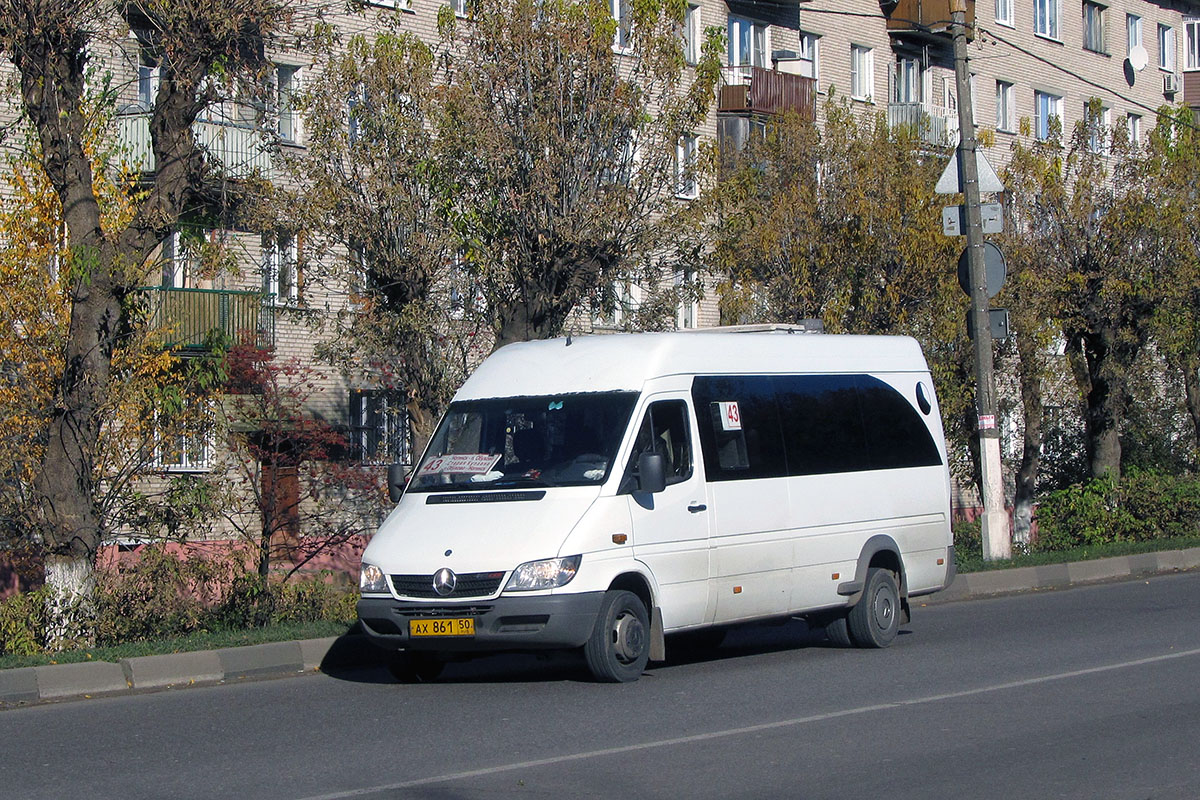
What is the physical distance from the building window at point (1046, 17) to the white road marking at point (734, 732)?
1456 inches

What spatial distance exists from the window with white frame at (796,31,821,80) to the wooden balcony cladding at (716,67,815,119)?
2.04 m

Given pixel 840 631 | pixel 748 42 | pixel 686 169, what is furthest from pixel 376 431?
pixel 840 631

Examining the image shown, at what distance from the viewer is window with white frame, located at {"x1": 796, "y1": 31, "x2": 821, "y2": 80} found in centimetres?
3909

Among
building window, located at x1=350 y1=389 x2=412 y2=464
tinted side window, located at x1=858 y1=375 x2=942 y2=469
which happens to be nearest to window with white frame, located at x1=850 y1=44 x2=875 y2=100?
building window, located at x1=350 y1=389 x2=412 y2=464

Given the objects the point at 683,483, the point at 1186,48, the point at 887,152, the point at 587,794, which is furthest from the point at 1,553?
the point at 1186,48

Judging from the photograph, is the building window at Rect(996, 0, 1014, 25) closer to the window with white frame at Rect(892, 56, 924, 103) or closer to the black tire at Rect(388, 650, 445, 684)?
the window with white frame at Rect(892, 56, 924, 103)

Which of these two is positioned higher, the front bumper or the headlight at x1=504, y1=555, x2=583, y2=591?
the headlight at x1=504, y1=555, x2=583, y2=591

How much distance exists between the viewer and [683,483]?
11773mm

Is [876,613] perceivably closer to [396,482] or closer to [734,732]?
[396,482]

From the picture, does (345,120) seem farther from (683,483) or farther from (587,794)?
(587,794)

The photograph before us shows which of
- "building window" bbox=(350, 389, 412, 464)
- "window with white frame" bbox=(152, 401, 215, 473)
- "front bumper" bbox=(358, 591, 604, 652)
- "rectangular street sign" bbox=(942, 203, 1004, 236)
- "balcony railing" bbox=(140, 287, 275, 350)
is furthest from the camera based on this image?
"balcony railing" bbox=(140, 287, 275, 350)

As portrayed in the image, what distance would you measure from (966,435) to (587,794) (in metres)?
22.4

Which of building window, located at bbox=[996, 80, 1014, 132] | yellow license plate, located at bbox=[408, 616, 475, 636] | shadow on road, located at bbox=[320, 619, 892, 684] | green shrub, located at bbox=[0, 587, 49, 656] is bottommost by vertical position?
shadow on road, located at bbox=[320, 619, 892, 684]

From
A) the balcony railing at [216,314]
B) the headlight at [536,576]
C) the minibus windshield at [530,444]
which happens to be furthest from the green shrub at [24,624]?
the balcony railing at [216,314]
